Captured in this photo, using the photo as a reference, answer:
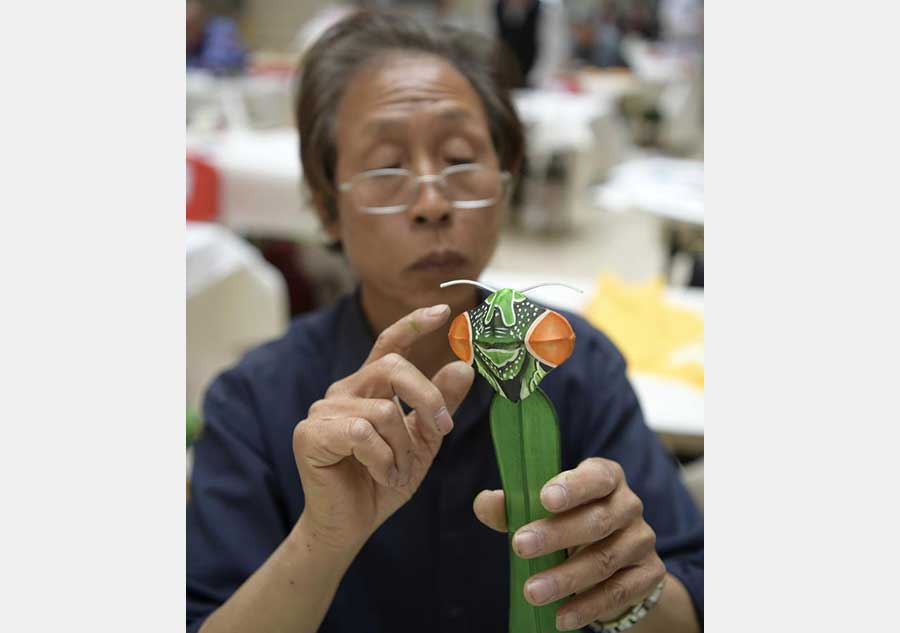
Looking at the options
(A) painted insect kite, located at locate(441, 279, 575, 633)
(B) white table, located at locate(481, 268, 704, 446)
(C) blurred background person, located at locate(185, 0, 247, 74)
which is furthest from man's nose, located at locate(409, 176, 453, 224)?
(C) blurred background person, located at locate(185, 0, 247, 74)

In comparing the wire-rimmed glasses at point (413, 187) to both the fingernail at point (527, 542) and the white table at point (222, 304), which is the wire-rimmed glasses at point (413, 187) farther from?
the white table at point (222, 304)

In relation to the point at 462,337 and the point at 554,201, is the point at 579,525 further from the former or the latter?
the point at 554,201

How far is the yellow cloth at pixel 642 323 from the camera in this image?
→ 4.82ft

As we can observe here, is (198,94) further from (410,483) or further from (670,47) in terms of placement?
(670,47)


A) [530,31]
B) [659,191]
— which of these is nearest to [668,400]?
[659,191]

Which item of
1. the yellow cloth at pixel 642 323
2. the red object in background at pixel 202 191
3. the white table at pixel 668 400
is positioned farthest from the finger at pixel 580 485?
the red object in background at pixel 202 191

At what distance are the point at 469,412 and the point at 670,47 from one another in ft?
23.0

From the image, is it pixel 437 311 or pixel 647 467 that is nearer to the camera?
pixel 437 311

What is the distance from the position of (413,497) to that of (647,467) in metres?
0.25

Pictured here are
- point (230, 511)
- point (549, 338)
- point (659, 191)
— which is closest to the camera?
point (549, 338)

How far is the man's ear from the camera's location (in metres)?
0.77

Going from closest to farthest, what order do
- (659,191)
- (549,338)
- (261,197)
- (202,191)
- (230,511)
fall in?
(549,338)
(230,511)
(202,191)
(261,197)
(659,191)

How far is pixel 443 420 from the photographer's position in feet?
1.65
